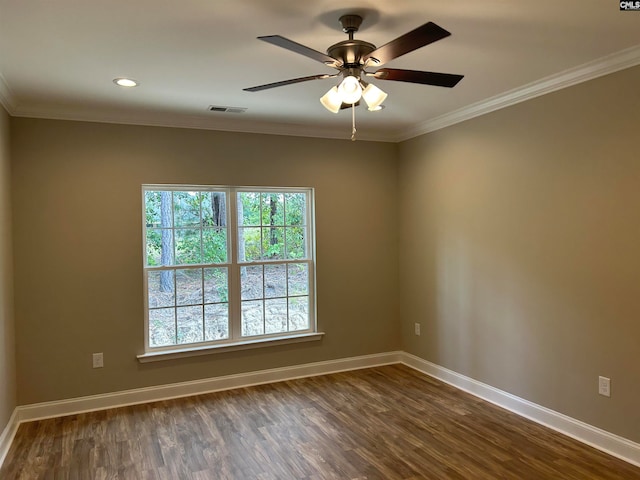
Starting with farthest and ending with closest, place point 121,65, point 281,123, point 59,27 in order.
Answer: point 281,123
point 121,65
point 59,27

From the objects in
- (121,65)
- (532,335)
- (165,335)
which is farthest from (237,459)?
(121,65)

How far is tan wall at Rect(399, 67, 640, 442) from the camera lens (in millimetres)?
2816

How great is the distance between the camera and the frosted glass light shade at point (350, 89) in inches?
83.7

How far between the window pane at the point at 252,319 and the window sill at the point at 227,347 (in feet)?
0.30

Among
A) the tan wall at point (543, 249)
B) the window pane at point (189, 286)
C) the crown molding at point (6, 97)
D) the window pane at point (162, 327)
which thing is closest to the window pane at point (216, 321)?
the window pane at point (189, 286)

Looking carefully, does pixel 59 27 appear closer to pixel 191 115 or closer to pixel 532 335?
pixel 191 115

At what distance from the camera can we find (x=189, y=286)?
4.19 metres

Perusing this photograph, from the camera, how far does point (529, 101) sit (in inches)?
133

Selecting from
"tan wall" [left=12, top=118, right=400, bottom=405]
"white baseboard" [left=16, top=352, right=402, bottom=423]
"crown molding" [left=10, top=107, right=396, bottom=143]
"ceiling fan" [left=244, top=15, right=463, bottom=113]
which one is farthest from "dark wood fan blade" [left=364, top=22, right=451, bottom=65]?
"white baseboard" [left=16, top=352, right=402, bottom=423]

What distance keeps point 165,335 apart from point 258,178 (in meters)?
1.70

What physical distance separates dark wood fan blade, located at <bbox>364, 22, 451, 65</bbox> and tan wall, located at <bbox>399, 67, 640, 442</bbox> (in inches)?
67.7

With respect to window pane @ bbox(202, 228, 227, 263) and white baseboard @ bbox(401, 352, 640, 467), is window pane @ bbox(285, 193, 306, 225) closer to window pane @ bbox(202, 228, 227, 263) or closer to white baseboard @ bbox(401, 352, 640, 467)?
window pane @ bbox(202, 228, 227, 263)

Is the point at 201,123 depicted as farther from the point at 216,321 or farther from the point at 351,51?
the point at 351,51

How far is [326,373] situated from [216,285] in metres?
1.45
